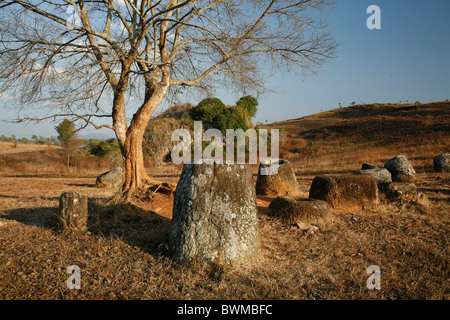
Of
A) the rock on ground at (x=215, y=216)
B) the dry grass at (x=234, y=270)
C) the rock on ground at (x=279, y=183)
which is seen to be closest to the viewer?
the dry grass at (x=234, y=270)

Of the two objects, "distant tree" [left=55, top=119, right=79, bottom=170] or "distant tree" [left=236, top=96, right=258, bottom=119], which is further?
"distant tree" [left=236, top=96, right=258, bottom=119]

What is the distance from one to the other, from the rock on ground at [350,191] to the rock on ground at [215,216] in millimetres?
3521

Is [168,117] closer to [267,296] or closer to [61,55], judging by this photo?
[61,55]

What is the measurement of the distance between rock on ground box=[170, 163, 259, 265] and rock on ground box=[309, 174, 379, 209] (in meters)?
3.52

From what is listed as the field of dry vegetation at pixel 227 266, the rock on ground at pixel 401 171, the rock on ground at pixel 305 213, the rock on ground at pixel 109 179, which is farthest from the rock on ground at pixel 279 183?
the rock on ground at pixel 109 179

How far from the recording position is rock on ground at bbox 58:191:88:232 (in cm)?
502

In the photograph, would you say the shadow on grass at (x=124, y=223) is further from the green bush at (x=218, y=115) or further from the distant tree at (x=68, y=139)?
the green bush at (x=218, y=115)

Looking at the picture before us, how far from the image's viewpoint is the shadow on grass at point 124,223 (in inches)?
181

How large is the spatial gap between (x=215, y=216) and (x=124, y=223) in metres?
2.63

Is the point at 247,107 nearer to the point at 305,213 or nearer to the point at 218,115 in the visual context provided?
the point at 218,115

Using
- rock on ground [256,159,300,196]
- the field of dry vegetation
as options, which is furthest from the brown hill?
the field of dry vegetation

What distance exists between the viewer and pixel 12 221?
579cm

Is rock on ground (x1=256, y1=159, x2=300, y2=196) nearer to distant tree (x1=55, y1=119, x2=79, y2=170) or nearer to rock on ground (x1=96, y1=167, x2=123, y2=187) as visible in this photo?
→ rock on ground (x1=96, y1=167, x2=123, y2=187)
